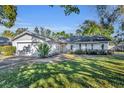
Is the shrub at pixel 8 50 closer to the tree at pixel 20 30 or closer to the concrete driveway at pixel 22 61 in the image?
the concrete driveway at pixel 22 61

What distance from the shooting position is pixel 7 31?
12.2ft

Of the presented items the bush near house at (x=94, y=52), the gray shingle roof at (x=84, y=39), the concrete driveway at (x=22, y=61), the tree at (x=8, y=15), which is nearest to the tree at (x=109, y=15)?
the gray shingle roof at (x=84, y=39)

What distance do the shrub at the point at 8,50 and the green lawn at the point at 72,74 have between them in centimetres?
29

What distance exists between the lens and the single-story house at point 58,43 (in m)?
3.75

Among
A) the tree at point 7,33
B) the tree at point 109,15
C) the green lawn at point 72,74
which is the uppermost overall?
the tree at point 109,15

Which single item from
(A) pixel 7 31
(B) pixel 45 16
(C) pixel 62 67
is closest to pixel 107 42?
(C) pixel 62 67

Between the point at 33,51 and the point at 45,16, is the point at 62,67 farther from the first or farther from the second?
the point at 45,16

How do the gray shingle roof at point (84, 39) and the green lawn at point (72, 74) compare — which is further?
the gray shingle roof at point (84, 39)

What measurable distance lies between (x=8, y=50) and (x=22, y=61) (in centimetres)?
28

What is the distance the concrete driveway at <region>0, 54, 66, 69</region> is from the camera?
3.76m

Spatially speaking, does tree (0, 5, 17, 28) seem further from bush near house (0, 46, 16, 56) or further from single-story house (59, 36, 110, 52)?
single-story house (59, 36, 110, 52)

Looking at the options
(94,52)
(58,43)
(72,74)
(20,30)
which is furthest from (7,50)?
(94,52)

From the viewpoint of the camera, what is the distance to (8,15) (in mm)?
3740

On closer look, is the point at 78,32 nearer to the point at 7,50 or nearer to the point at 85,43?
the point at 85,43
